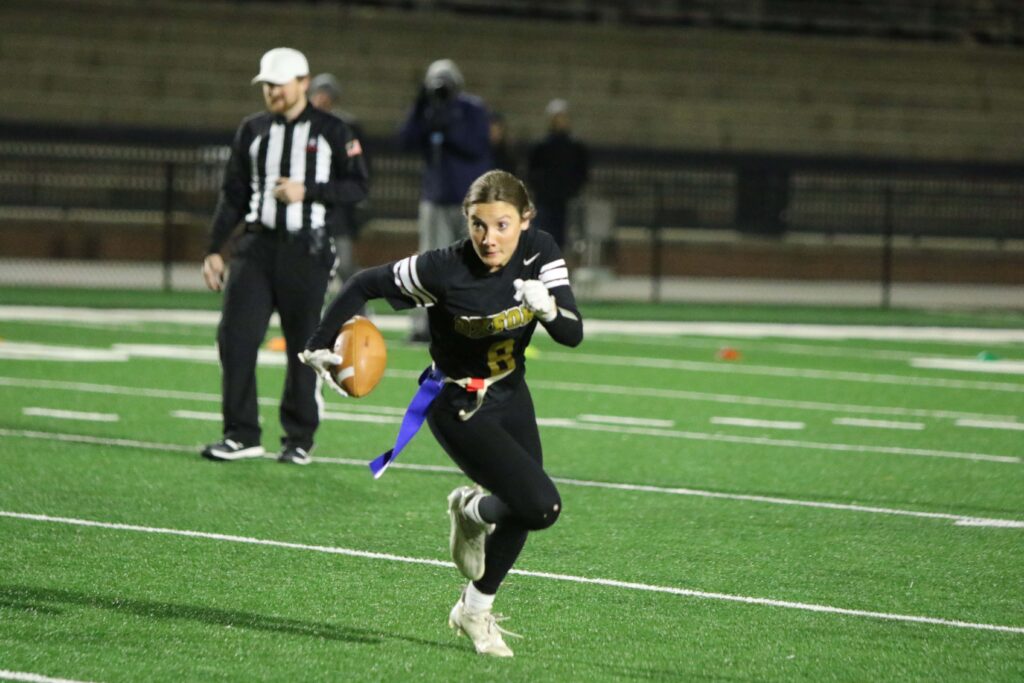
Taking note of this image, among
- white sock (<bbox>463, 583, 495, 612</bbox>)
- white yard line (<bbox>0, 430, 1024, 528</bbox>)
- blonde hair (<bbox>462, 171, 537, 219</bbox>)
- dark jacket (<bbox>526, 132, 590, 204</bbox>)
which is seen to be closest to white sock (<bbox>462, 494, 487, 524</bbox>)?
white sock (<bbox>463, 583, 495, 612</bbox>)

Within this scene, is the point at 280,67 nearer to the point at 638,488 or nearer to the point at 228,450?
the point at 228,450

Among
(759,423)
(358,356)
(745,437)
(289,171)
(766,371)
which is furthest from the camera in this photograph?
(766,371)

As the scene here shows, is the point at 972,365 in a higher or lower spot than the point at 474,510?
lower

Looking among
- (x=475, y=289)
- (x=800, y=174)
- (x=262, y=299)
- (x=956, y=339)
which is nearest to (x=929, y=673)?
(x=475, y=289)

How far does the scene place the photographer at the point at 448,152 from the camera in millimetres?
13961

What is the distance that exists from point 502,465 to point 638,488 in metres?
3.09

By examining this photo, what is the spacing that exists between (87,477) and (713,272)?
18.0 m

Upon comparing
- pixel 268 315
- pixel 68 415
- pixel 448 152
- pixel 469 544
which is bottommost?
pixel 68 415

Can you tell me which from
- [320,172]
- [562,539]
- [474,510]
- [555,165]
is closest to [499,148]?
[555,165]

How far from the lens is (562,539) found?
7152 millimetres

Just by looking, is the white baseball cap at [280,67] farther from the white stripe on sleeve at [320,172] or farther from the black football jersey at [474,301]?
the black football jersey at [474,301]

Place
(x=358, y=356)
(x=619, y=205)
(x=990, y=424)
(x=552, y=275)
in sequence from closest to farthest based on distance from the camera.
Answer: (x=552, y=275)
(x=358, y=356)
(x=990, y=424)
(x=619, y=205)

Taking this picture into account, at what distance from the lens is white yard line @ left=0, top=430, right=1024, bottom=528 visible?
7805 millimetres

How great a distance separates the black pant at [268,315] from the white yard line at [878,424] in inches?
141
